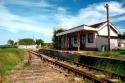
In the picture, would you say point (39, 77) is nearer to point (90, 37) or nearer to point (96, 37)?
point (96, 37)

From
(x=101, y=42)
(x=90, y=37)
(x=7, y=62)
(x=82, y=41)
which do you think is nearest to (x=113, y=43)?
(x=101, y=42)

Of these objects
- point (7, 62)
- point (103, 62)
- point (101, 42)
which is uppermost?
point (101, 42)

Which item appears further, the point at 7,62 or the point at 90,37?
the point at 90,37

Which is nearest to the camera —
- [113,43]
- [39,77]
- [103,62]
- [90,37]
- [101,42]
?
[39,77]

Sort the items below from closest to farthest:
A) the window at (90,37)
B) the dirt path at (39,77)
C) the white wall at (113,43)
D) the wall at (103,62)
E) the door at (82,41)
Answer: the dirt path at (39,77) → the wall at (103,62) → the white wall at (113,43) → the window at (90,37) → the door at (82,41)

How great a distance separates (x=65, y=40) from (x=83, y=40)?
29.3 ft

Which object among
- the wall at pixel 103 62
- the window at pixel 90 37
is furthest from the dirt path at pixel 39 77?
the window at pixel 90 37

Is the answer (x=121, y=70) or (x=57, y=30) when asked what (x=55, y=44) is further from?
(x=121, y=70)

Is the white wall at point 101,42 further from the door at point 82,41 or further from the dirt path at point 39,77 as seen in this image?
the dirt path at point 39,77

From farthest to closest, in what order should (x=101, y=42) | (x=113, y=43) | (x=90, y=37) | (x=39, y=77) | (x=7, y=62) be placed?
(x=90, y=37) → (x=113, y=43) → (x=101, y=42) → (x=7, y=62) → (x=39, y=77)

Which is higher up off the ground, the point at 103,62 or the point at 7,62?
the point at 103,62

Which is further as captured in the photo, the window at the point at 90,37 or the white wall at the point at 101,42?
the window at the point at 90,37

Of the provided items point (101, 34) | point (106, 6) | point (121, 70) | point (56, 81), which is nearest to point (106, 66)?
point (121, 70)

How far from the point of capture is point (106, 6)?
28.2 m
